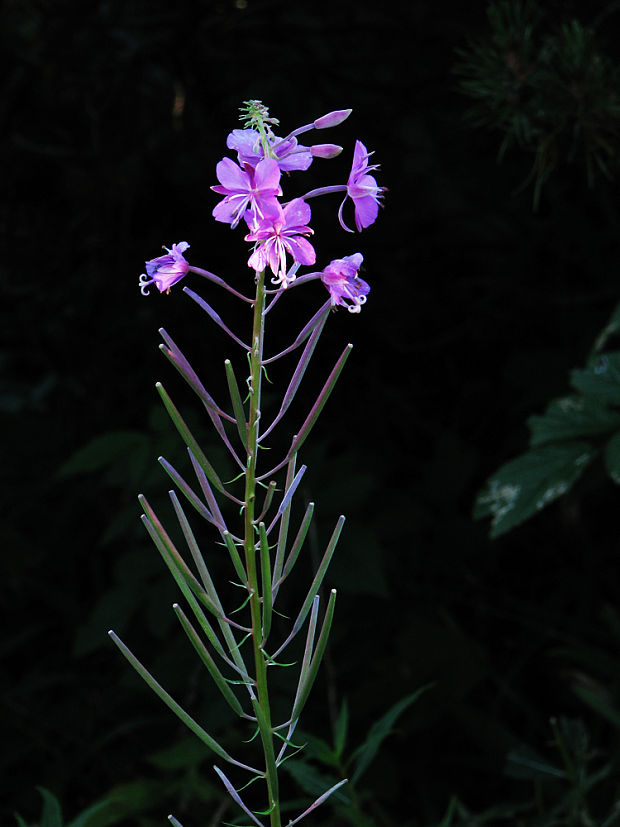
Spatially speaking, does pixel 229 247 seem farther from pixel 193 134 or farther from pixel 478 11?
pixel 478 11

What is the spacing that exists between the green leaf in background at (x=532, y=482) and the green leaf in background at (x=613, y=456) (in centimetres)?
5

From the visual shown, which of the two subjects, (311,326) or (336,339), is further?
(336,339)

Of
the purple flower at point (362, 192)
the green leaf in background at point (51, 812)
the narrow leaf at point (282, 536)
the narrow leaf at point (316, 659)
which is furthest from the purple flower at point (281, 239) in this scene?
the green leaf in background at point (51, 812)

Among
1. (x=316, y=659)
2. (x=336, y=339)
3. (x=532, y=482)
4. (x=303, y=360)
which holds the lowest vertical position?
(x=336, y=339)

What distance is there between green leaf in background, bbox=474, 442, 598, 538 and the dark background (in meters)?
0.67

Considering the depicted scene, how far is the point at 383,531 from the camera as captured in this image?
2557mm

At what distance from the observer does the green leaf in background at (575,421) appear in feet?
5.75

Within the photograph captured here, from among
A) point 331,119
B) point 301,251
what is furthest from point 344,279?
point 331,119

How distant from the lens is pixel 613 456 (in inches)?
65.6

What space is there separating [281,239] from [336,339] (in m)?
1.82

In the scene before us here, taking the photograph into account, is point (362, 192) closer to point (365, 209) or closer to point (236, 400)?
point (365, 209)

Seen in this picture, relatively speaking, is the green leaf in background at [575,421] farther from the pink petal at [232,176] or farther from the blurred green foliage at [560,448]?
the pink petal at [232,176]

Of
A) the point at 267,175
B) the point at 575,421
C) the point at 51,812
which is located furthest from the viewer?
the point at 575,421

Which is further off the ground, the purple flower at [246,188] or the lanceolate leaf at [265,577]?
the purple flower at [246,188]
